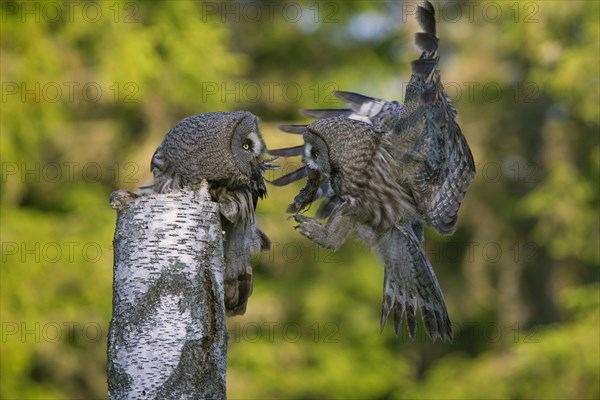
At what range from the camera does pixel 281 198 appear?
32.9 feet

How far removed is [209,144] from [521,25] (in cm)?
735

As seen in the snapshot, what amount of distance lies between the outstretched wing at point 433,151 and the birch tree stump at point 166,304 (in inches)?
59.9

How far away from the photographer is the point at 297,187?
9.98m

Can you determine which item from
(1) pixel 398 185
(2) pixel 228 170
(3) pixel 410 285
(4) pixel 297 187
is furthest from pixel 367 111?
(4) pixel 297 187

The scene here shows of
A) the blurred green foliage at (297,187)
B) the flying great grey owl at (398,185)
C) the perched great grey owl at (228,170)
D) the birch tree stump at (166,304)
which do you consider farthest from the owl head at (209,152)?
the blurred green foliage at (297,187)

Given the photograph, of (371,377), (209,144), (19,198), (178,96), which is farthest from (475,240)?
(209,144)

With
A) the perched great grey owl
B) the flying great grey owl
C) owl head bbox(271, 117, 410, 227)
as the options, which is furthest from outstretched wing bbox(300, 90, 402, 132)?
the perched great grey owl

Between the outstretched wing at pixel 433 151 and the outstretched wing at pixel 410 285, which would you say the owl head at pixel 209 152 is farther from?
the outstretched wing at pixel 410 285

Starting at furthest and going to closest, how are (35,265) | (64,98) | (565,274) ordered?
(565,274) < (64,98) < (35,265)

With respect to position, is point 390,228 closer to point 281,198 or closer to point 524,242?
point 281,198

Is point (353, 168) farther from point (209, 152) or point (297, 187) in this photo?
point (297, 187)

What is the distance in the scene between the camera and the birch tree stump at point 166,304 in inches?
108

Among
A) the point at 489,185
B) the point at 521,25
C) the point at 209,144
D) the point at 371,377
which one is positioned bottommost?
the point at 371,377

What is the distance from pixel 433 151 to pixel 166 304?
1967 millimetres
